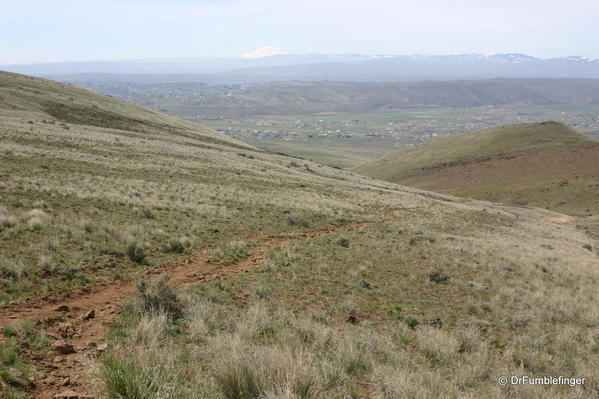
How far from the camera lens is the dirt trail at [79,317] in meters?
5.00

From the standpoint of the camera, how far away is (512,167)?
7969cm

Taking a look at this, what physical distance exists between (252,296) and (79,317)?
4121mm

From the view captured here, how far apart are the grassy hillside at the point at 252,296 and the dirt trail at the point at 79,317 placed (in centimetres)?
4

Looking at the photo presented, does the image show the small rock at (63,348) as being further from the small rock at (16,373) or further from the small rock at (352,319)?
the small rock at (352,319)

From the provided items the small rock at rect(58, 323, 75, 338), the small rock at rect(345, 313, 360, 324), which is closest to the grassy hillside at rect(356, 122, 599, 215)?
the small rock at rect(345, 313, 360, 324)

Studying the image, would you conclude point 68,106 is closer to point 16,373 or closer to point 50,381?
point 16,373

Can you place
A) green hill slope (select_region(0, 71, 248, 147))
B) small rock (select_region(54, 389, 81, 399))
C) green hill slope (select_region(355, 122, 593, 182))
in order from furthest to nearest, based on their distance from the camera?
green hill slope (select_region(355, 122, 593, 182)) → green hill slope (select_region(0, 71, 248, 147)) → small rock (select_region(54, 389, 81, 399))

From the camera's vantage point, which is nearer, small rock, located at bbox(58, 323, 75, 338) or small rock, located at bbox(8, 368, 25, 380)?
small rock, located at bbox(8, 368, 25, 380)

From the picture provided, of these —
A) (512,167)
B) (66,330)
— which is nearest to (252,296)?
(66,330)

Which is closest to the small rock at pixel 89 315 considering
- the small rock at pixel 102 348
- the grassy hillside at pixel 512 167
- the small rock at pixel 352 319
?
the small rock at pixel 102 348

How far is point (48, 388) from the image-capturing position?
4898 millimetres

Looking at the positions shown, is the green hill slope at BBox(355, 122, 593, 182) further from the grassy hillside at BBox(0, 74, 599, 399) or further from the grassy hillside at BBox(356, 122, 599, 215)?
the grassy hillside at BBox(0, 74, 599, 399)

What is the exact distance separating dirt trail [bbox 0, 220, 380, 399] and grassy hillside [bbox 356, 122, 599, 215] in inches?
2453

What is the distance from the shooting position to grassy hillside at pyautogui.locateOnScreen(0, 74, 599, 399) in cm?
529
